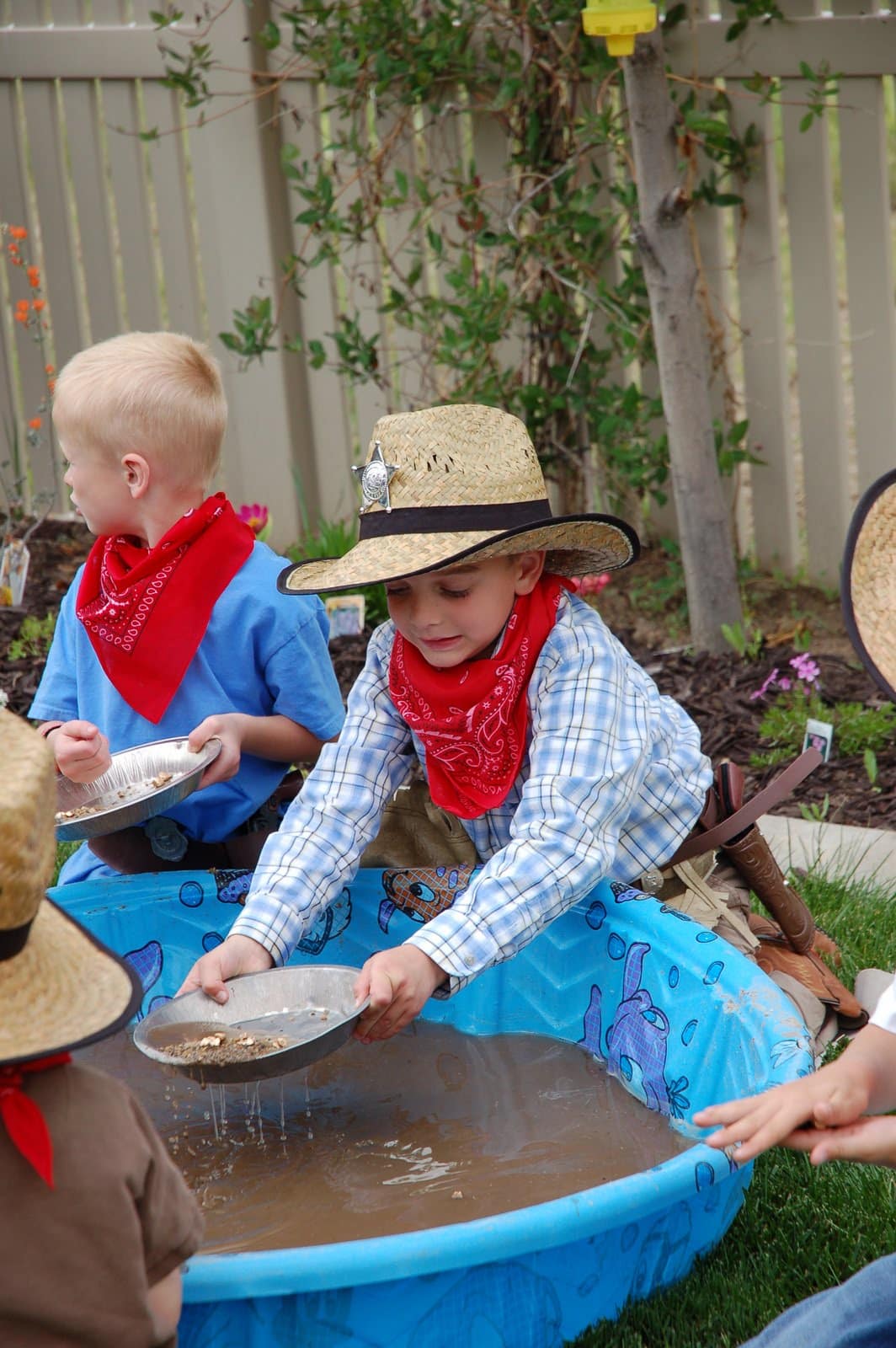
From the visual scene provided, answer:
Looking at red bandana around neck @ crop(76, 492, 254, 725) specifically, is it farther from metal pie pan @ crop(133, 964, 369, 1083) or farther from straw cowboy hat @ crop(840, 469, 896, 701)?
straw cowboy hat @ crop(840, 469, 896, 701)

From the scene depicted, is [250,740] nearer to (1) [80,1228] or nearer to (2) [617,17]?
(1) [80,1228]

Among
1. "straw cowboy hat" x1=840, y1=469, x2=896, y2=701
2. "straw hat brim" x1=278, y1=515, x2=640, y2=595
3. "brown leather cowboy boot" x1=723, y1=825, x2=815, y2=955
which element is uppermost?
"straw cowboy hat" x1=840, y1=469, x2=896, y2=701

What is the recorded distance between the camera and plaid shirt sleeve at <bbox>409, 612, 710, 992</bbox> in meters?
2.04

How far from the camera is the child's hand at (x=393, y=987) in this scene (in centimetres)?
195

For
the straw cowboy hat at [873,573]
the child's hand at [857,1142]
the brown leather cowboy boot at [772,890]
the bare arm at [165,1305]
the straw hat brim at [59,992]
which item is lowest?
the brown leather cowboy boot at [772,890]

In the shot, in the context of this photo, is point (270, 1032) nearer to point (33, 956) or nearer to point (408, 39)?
point (33, 956)

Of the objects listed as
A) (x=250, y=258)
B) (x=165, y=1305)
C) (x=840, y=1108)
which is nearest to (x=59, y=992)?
(x=165, y=1305)

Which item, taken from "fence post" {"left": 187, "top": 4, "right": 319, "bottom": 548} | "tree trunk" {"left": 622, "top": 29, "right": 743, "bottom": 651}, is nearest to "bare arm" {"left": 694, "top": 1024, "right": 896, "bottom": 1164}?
"tree trunk" {"left": 622, "top": 29, "right": 743, "bottom": 651}

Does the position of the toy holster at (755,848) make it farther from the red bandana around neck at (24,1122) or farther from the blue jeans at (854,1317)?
the red bandana around neck at (24,1122)

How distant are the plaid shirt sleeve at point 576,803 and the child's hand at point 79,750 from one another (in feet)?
2.43

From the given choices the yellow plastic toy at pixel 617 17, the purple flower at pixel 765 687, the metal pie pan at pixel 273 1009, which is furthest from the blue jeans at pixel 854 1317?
the yellow plastic toy at pixel 617 17

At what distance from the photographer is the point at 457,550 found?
2150 mm

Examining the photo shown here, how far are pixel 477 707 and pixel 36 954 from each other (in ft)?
3.56

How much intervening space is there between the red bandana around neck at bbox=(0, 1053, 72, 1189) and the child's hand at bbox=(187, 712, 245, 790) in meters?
1.22
